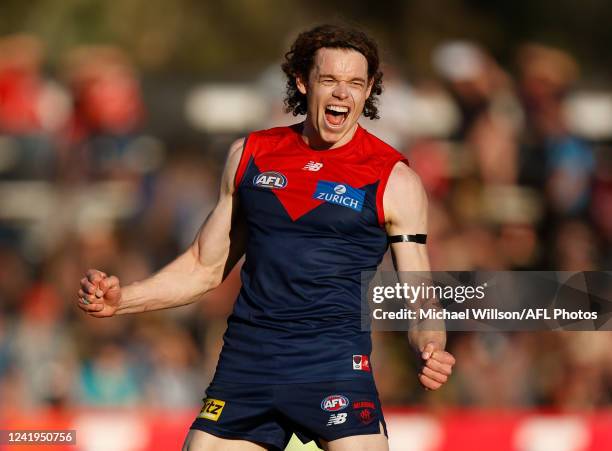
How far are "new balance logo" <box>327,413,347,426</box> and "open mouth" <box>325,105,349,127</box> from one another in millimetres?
1286

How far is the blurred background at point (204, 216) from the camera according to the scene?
9.75m

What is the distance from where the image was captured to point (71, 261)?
11367 mm

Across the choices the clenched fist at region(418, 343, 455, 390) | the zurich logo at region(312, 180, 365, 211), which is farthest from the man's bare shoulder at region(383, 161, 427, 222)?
the clenched fist at region(418, 343, 455, 390)

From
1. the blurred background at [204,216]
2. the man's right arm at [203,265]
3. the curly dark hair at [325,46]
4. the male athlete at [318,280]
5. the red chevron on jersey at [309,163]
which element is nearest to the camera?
the male athlete at [318,280]

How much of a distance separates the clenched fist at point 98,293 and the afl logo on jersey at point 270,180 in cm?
77

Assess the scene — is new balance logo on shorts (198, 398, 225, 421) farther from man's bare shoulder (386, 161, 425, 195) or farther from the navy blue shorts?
man's bare shoulder (386, 161, 425, 195)

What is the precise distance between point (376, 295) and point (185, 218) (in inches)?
239

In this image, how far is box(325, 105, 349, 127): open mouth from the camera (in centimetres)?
557

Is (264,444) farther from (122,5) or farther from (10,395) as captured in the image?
(122,5)

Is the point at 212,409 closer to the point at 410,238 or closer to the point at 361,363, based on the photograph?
the point at 361,363

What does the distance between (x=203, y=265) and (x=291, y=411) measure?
0.90 m

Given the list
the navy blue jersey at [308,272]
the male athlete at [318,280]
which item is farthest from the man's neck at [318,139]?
the navy blue jersey at [308,272]

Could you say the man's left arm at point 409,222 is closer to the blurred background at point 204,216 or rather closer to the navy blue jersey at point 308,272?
the navy blue jersey at point 308,272
